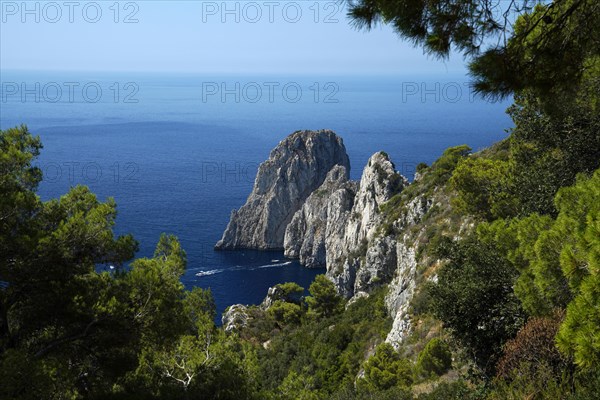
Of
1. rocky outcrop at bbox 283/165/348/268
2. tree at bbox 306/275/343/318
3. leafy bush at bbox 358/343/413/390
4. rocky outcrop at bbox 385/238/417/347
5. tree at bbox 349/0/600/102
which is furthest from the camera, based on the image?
rocky outcrop at bbox 283/165/348/268

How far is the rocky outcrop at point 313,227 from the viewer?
343 ft

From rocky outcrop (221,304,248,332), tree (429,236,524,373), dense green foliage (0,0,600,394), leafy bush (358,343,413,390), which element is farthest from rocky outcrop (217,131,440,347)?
dense green foliage (0,0,600,394)

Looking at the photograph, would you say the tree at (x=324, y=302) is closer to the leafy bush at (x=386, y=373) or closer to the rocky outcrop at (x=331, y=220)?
the rocky outcrop at (x=331, y=220)

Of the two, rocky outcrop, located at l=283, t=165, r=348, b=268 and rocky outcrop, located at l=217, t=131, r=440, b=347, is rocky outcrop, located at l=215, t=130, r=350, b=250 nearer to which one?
rocky outcrop, located at l=217, t=131, r=440, b=347

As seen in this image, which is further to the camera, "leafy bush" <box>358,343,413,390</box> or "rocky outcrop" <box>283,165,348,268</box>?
"rocky outcrop" <box>283,165,348,268</box>

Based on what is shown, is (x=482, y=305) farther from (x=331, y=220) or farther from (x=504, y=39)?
(x=331, y=220)

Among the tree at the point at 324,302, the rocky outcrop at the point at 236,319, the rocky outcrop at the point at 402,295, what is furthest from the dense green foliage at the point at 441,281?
the tree at the point at 324,302

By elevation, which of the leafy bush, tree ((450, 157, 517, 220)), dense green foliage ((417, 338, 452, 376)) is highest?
tree ((450, 157, 517, 220))

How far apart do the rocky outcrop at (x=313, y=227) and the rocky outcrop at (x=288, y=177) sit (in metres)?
6.10

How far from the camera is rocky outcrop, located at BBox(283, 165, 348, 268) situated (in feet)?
343

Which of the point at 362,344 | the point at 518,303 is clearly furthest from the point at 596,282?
the point at 362,344

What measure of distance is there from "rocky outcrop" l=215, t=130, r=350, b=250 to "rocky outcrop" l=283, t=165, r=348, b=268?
610 centimetres

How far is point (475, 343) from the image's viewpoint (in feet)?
52.6

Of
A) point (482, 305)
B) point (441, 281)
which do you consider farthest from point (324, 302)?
point (482, 305)
